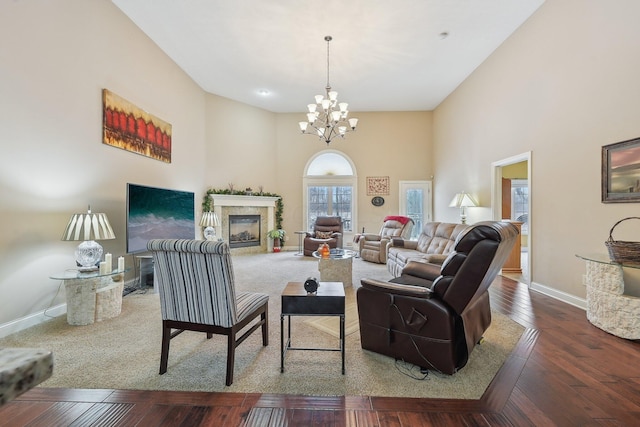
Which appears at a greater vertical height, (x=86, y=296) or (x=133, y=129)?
(x=133, y=129)

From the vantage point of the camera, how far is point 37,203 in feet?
9.53

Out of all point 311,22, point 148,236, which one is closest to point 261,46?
point 311,22

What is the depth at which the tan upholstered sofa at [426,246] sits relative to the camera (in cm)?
438

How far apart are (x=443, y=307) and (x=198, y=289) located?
1.71 meters

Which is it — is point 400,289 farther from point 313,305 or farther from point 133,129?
point 133,129

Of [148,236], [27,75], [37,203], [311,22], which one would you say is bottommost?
[148,236]

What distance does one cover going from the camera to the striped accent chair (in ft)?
6.11

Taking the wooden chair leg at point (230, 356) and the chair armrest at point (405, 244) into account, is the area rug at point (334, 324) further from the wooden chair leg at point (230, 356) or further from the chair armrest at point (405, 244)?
the chair armrest at point (405, 244)

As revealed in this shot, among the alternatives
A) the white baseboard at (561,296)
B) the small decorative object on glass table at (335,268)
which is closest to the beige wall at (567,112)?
the white baseboard at (561,296)

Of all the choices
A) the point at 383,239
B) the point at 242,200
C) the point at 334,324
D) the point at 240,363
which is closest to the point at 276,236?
the point at 242,200

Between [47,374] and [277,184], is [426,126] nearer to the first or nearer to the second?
[277,184]

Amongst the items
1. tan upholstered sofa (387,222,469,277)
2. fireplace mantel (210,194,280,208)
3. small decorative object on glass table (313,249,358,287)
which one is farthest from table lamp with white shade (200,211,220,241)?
tan upholstered sofa (387,222,469,277)

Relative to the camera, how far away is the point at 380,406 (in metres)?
1.73

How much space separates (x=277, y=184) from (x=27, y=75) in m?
5.60
